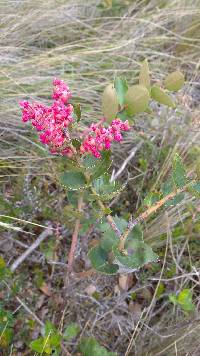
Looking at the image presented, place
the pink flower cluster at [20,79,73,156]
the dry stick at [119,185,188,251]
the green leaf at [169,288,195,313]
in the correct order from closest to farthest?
the pink flower cluster at [20,79,73,156] → the dry stick at [119,185,188,251] → the green leaf at [169,288,195,313]

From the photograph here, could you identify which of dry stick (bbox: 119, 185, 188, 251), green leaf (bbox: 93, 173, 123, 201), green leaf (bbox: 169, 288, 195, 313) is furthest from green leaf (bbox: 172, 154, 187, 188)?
green leaf (bbox: 169, 288, 195, 313)

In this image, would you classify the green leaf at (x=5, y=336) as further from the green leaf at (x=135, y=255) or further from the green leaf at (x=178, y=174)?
the green leaf at (x=178, y=174)

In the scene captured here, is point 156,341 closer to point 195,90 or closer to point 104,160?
point 104,160

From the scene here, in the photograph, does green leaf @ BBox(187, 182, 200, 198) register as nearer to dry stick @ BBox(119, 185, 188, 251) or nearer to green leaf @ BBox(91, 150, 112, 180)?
dry stick @ BBox(119, 185, 188, 251)

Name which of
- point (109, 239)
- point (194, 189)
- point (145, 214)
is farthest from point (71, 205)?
point (194, 189)

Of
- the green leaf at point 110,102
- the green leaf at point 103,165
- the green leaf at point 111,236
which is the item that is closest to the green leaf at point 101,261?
the green leaf at point 111,236

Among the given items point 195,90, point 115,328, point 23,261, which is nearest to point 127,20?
point 195,90

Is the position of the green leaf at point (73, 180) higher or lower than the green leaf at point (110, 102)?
lower

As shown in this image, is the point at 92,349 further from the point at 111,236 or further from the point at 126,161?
the point at 126,161
